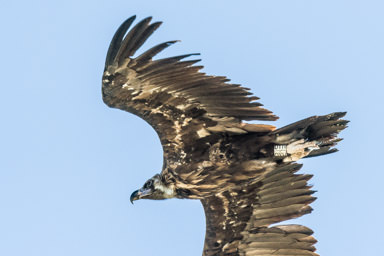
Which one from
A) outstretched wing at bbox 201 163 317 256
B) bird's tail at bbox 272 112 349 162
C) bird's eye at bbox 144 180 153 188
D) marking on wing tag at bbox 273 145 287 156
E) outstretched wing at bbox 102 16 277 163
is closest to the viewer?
outstretched wing at bbox 102 16 277 163

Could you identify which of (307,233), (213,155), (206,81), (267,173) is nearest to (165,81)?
(206,81)

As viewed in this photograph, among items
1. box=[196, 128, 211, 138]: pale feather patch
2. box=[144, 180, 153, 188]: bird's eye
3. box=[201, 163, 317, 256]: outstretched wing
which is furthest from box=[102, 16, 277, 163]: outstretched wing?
box=[201, 163, 317, 256]: outstretched wing

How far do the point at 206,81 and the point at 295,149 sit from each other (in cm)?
184

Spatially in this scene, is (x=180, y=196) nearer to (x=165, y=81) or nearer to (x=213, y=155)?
(x=213, y=155)

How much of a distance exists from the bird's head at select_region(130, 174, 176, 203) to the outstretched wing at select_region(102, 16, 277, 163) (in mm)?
537

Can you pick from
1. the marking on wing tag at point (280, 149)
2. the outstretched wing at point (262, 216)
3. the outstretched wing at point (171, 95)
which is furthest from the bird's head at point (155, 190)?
the marking on wing tag at point (280, 149)

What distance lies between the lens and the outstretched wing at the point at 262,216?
14578mm

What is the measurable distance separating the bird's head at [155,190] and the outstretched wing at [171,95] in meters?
0.54

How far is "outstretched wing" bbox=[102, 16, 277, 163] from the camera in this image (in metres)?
13.1

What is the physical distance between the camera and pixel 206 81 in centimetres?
1337

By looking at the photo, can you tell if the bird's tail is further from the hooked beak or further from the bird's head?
the hooked beak

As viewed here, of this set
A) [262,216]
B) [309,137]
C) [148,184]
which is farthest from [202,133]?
[262,216]

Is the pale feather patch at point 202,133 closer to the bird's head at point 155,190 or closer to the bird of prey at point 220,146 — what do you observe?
the bird of prey at point 220,146

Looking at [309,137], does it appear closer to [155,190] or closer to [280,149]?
[280,149]
